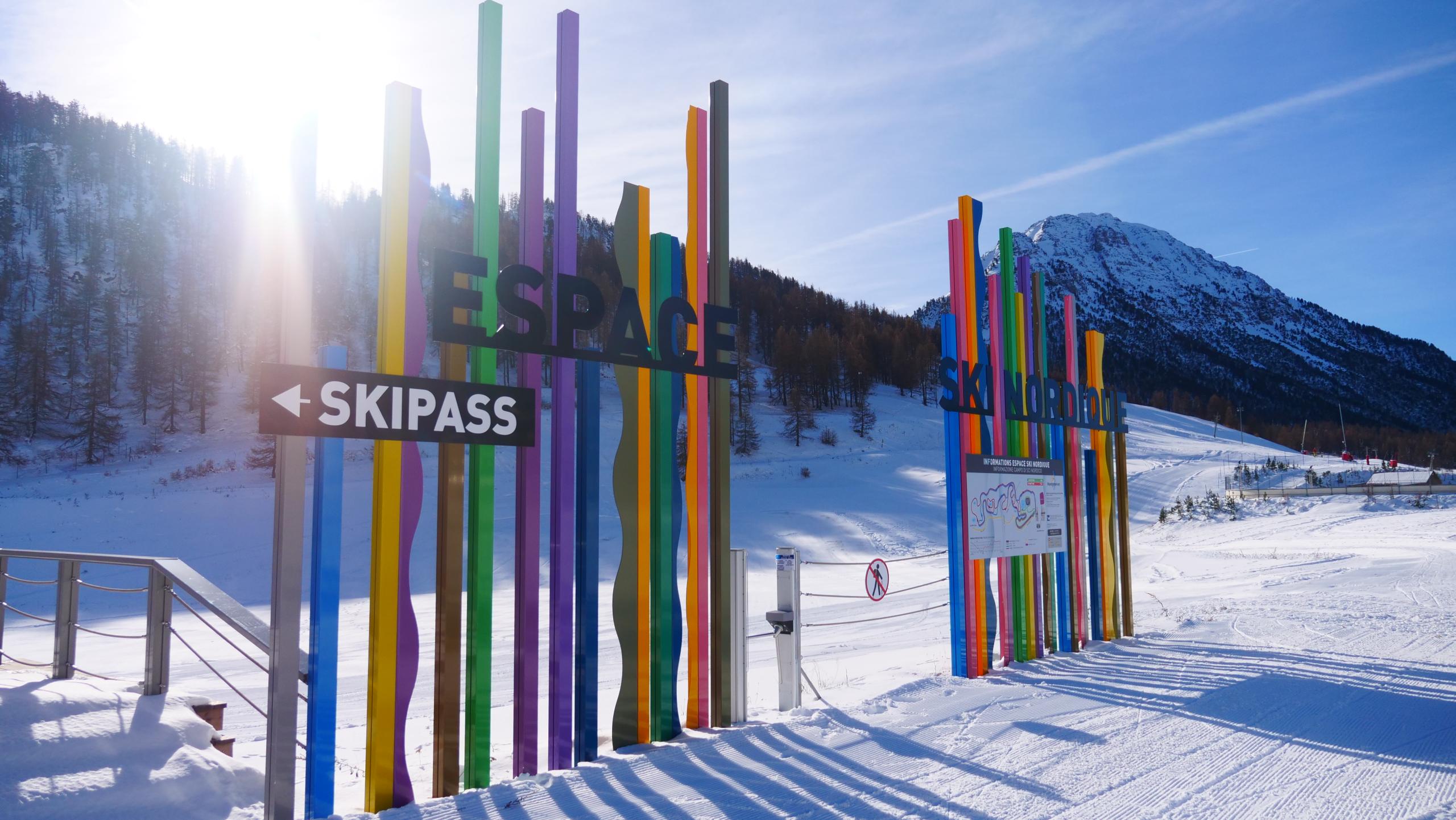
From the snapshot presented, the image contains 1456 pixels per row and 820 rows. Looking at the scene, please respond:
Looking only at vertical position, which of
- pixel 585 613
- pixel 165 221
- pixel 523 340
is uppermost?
pixel 165 221

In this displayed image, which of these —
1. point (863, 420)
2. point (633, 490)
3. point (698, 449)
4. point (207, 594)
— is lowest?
point (207, 594)

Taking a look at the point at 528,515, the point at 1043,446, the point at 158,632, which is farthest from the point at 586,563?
the point at 1043,446

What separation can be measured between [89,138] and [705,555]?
134214 millimetres

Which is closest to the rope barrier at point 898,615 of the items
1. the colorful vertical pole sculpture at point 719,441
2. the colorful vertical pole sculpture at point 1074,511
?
the colorful vertical pole sculpture at point 1074,511

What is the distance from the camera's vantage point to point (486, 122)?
191 inches

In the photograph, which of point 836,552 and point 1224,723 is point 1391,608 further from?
point 836,552

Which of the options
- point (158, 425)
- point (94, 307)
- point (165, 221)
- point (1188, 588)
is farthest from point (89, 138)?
point (1188, 588)

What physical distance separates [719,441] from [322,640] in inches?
120

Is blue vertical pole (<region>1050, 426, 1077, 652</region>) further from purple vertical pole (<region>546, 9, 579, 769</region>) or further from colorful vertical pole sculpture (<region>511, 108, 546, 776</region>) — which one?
colorful vertical pole sculpture (<region>511, 108, 546, 776</region>)

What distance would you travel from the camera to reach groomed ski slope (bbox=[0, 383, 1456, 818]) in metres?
4.41

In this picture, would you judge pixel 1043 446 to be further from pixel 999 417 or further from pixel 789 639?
pixel 789 639

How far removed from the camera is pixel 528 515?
5094 mm

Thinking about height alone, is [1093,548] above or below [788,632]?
above

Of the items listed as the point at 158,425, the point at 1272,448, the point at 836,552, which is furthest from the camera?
the point at 1272,448
